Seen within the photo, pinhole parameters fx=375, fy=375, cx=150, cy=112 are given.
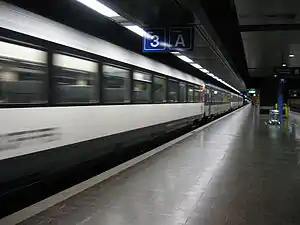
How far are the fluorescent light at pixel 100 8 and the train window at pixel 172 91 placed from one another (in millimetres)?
5632

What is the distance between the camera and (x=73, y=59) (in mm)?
6406

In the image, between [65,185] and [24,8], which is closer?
[24,8]

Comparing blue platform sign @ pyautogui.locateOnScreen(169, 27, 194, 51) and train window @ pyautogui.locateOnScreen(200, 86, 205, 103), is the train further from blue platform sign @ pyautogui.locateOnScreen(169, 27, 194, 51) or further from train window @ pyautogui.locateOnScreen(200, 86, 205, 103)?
train window @ pyautogui.locateOnScreen(200, 86, 205, 103)

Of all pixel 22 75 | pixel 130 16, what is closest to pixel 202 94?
pixel 130 16

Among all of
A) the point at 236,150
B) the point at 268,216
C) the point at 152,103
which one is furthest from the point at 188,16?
the point at 268,216

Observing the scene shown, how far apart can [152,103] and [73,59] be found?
505cm

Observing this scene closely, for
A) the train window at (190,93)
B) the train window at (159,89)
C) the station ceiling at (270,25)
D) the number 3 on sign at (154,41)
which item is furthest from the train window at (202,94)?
the number 3 on sign at (154,41)

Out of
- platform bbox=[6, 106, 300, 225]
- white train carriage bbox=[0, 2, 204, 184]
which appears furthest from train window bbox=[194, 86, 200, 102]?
platform bbox=[6, 106, 300, 225]

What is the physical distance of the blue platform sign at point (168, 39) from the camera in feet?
33.7

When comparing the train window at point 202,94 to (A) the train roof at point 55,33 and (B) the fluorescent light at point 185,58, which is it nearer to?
(B) the fluorescent light at point 185,58

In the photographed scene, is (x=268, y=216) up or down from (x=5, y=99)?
down

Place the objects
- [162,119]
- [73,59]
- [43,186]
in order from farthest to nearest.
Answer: [162,119] → [73,59] → [43,186]

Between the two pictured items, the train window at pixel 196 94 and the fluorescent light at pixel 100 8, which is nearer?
the fluorescent light at pixel 100 8

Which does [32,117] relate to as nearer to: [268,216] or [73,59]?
[73,59]
